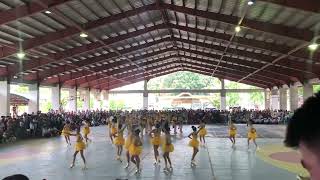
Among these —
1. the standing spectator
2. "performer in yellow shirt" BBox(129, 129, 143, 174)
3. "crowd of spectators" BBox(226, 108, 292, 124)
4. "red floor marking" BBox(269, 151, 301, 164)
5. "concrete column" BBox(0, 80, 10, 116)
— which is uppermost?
"concrete column" BBox(0, 80, 10, 116)

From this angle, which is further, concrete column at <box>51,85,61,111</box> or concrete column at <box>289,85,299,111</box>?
concrete column at <box>289,85,299,111</box>

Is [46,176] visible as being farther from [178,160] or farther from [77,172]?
[178,160]

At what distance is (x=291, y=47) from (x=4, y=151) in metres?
18.1

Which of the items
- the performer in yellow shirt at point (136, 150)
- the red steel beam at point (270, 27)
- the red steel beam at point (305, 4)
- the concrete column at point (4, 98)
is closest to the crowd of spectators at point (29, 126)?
the concrete column at point (4, 98)

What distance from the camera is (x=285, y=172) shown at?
1415 cm

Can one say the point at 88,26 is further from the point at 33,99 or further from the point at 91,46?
the point at 33,99

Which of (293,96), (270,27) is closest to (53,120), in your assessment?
(270,27)

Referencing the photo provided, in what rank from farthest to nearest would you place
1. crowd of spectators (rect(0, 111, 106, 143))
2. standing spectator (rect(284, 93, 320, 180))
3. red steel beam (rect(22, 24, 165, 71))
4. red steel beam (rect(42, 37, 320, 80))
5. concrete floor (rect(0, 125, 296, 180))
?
red steel beam (rect(42, 37, 320, 80)), red steel beam (rect(22, 24, 165, 71)), crowd of spectators (rect(0, 111, 106, 143)), concrete floor (rect(0, 125, 296, 180)), standing spectator (rect(284, 93, 320, 180))

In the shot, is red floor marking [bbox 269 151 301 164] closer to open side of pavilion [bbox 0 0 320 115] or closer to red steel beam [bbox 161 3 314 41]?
open side of pavilion [bbox 0 0 320 115]

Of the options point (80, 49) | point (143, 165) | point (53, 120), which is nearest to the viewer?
point (143, 165)

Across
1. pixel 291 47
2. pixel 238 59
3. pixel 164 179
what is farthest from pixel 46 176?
pixel 238 59

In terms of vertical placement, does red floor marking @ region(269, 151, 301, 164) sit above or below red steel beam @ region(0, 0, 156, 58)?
below

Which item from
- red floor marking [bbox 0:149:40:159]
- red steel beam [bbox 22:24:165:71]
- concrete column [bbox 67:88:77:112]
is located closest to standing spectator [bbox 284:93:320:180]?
red floor marking [bbox 0:149:40:159]

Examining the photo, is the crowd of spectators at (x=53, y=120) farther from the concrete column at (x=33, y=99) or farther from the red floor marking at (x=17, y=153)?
the red floor marking at (x=17, y=153)
